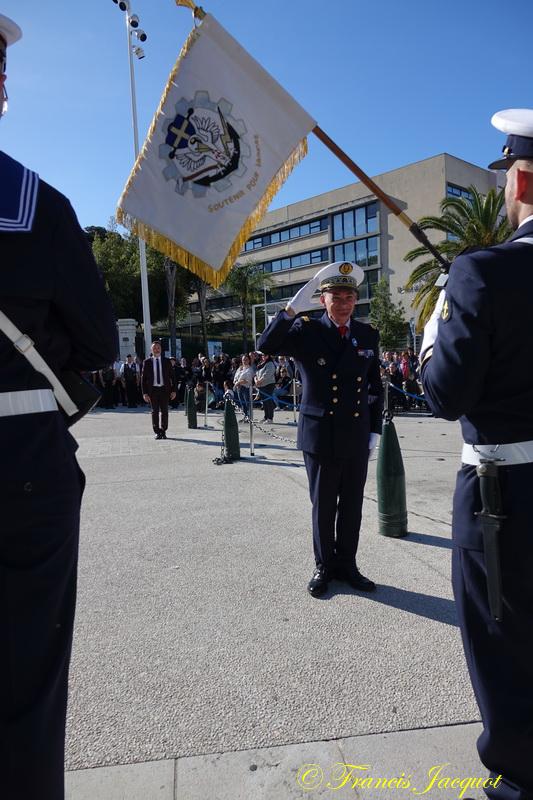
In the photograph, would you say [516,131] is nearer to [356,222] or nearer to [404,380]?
[404,380]

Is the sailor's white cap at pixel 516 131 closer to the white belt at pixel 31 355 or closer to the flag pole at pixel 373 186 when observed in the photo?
the flag pole at pixel 373 186

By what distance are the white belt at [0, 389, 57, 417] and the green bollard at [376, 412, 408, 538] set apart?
3752 millimetres

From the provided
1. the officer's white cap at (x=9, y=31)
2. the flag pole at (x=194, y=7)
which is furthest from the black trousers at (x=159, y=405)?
the officer's white cap at (x=9, y=31)

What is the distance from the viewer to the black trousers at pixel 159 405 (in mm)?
11656

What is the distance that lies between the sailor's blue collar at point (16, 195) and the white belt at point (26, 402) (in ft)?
1.42

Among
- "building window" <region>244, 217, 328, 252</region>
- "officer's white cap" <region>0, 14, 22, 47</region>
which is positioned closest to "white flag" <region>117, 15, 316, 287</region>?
"officer's white cap" <region>0, 14, 22, 47</region>

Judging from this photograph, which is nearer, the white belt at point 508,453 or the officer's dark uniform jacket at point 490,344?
the officer's dark uniform jacket at point 490,344

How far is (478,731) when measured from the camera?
92.7 inches

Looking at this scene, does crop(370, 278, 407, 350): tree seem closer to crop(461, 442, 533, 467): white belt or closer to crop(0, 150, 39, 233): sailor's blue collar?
crop(461, 442, 533, 467): white belt

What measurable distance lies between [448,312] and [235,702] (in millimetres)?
2081

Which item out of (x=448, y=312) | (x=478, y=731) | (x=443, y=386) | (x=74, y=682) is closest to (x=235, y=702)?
(x=74, y=682)

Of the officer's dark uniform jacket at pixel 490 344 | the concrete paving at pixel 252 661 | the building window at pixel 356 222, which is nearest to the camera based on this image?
the officer's dark uniform jacket at pixel 490 344

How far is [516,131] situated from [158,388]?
10575 mm

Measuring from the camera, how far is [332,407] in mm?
3830
